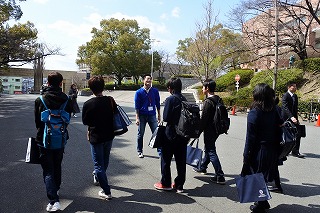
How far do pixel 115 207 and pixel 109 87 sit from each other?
4583 cm

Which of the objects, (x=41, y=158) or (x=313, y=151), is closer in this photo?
(x=41, y=158)

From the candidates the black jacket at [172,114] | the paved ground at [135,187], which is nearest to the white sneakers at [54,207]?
the paved ground at [135,187]

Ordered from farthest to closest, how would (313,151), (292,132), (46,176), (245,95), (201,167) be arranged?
1. (245,95)
2. (313,151)
3. (201,167)
4. (292,132)
5. (46,176)

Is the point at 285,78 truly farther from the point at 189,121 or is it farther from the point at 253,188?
the point at 253,188

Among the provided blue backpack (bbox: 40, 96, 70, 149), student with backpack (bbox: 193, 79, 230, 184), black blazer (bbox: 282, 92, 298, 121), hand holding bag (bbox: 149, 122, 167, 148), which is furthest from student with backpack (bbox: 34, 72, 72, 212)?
black blazer (bbox: 282, 92, 298, 121)

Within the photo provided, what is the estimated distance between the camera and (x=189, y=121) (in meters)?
3.91

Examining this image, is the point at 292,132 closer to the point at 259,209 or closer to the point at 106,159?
the point at 259,209

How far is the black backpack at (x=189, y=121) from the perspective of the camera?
12.8 ft

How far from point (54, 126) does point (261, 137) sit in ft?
8.22

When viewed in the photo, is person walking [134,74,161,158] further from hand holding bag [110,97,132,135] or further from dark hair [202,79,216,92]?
hand holding bag [110,97,132,135]

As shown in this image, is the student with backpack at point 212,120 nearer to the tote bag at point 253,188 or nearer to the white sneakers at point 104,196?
the tote bag at point 253,188

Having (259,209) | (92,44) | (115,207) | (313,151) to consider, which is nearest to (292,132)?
(259,209)

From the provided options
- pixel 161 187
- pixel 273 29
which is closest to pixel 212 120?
pixel 161 187

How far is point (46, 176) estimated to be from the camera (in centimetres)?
345
